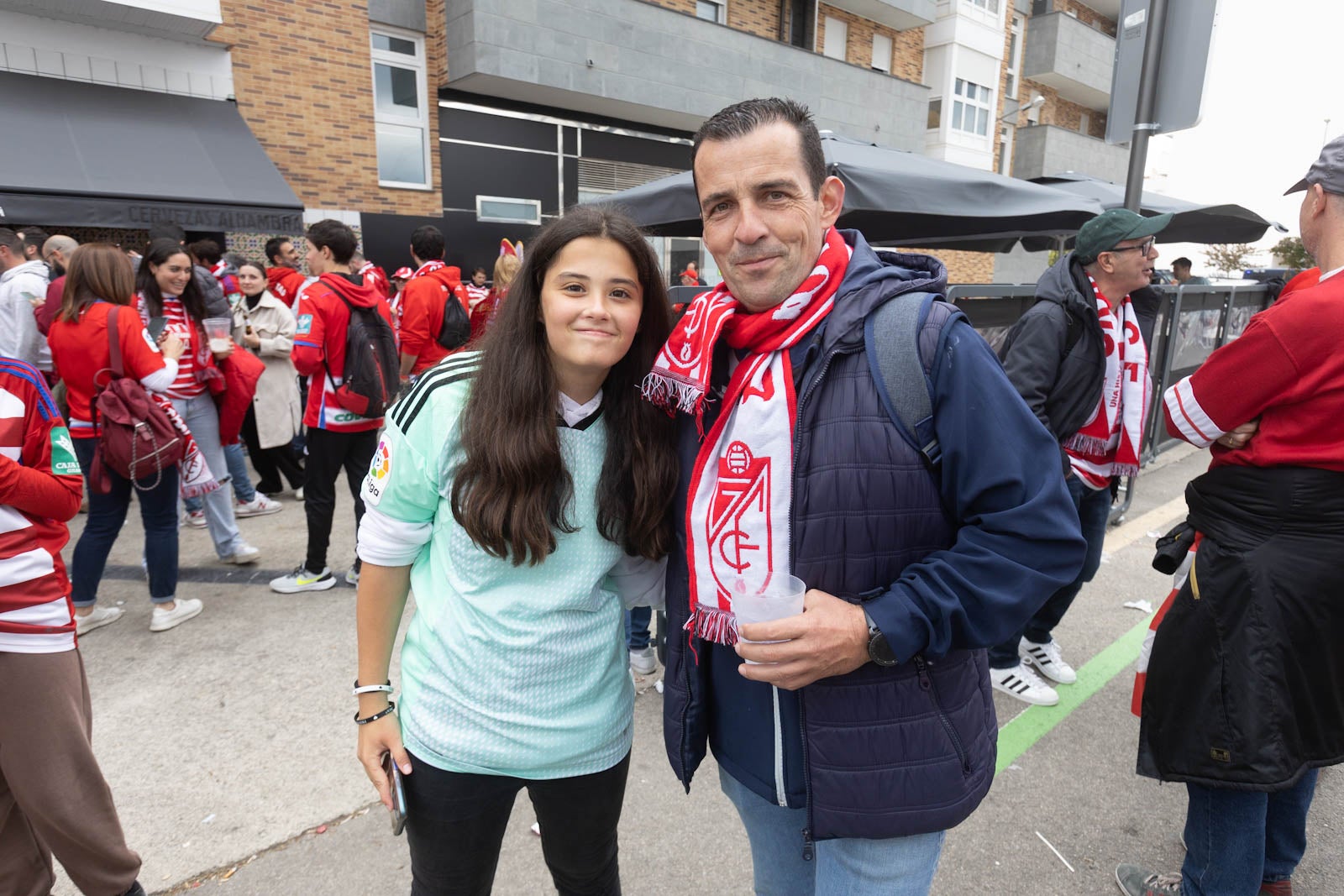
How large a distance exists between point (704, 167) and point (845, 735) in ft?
3.75

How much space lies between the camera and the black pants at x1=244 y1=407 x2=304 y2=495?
655 centimetres

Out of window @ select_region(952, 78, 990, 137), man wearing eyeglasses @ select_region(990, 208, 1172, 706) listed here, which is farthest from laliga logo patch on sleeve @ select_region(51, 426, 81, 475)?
window @ select_region(952, 78, 990, 137)

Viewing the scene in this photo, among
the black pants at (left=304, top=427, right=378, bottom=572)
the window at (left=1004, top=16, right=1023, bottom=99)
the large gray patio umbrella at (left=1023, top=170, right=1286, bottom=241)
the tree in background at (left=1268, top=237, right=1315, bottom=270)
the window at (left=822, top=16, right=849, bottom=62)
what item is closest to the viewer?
the black pants at (left=304, top=427, right=378, bottom=572)

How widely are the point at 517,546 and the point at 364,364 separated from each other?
3.36 metres

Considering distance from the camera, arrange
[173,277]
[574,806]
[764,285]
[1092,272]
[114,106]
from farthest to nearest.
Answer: [114,106] < [173,277] < [1092,272] < [574,806] < [764,285]

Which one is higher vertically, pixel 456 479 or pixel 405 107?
pixel 405 107

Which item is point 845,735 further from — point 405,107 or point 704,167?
point 405,107

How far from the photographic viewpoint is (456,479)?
5.33ft

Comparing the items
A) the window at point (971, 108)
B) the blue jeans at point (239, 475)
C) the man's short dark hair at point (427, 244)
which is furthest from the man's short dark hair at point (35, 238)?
the window at point (971, 108)

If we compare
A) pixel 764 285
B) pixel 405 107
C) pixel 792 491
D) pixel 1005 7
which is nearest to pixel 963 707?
pixel 792 491

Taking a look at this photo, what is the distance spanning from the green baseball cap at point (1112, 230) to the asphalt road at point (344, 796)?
2082mm

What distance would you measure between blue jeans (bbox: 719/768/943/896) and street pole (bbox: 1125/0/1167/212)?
14.6 ft

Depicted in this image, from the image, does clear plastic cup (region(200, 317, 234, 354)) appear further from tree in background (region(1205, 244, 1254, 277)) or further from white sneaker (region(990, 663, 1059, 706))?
tree in background (region(1205, 244, 1254, 277))

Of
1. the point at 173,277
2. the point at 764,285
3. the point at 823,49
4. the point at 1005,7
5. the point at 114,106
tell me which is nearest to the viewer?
the point at 764,285
